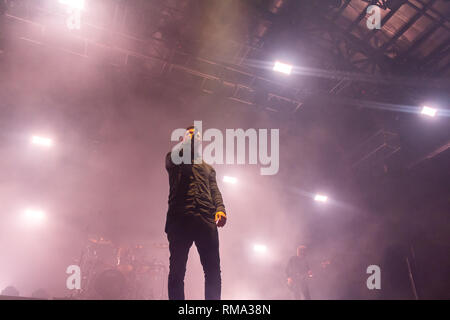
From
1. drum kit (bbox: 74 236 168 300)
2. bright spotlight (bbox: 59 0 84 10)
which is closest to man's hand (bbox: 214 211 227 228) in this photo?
drum kit (bbox: 74 236 168 300)

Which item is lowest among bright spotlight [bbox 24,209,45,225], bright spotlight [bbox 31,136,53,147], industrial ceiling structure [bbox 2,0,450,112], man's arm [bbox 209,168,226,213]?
man's arm [bbox 209,168,226,213]

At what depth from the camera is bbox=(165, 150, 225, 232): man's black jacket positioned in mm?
2799

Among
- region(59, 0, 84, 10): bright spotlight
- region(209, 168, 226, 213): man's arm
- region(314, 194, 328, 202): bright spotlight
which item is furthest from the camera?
region(314, 194, 328, 202): bright spotlight

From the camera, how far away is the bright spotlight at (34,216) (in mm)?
11031

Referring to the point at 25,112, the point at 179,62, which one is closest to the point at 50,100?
the point at 25,112

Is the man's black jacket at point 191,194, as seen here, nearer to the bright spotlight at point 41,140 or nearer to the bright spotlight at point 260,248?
the bright spotlight at point 41,140

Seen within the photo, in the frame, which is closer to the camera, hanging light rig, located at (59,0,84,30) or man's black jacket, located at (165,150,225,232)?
man's black jacket, located at (165,150,225,232)

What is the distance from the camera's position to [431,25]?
25.6 ft

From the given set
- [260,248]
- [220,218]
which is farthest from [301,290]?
[220,218]

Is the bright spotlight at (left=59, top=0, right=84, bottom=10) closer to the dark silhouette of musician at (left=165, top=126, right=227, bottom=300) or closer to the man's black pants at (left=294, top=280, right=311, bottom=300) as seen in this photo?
the dark silhouette of musician at (left=165, top=126, right=227, bottom=300)

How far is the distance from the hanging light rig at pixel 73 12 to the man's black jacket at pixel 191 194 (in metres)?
→ 5.97

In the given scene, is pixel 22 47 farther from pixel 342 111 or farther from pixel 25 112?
pixel 342 111

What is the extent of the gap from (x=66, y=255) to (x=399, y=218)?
1109 centimetres

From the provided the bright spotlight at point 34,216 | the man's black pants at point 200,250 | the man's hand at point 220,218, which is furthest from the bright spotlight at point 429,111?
the bright spotlight at point 34,216
